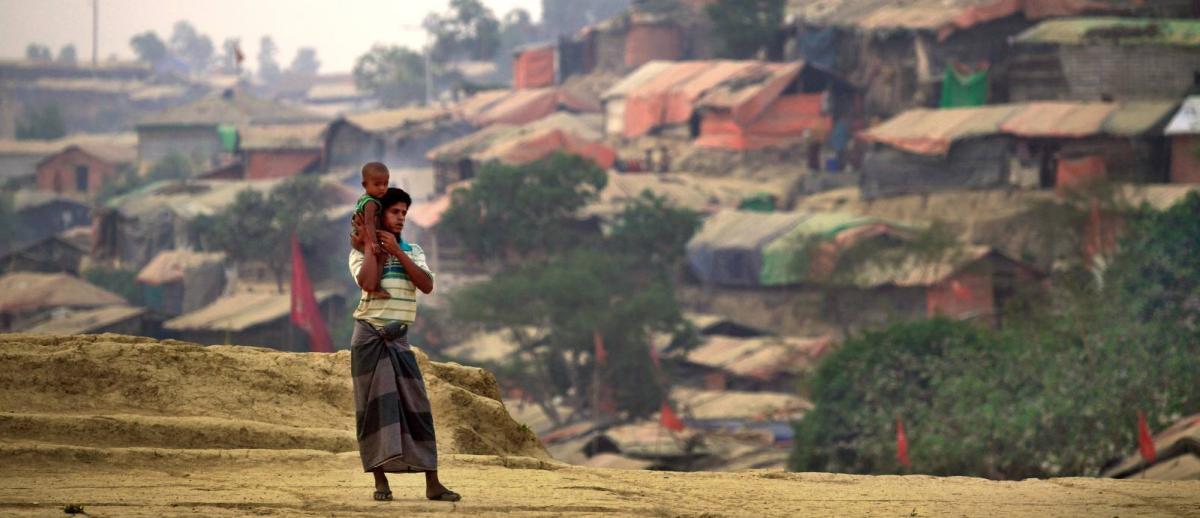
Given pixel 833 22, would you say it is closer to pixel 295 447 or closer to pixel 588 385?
pixel 588 385

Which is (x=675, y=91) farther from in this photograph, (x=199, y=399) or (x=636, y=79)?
(x=199, y=399)

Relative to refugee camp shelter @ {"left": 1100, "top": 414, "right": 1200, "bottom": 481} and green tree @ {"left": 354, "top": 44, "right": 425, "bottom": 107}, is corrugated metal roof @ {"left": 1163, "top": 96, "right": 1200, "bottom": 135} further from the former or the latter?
green tree @ {"left": 354, "top": 44, "right": 425, "bottom": 107}

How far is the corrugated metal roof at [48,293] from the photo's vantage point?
43406 millimetres

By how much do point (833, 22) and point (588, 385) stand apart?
1986 centimetres

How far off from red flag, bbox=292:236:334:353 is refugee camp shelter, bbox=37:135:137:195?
36.1 m

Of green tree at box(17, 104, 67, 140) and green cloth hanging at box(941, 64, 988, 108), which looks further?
green tree at box(17, 104, 67, 140)

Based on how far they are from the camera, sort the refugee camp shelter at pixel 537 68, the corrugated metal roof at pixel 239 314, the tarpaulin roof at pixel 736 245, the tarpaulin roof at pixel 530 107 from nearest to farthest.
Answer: the corrugated metal roof at pixel 239 314 → the tarpaulin roof at pixel 736 245 → the tarpaulin roof at pixel 530 107 → the refugee camp shelter at pixel 537 68

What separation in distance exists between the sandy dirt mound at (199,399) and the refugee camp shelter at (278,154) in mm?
52583

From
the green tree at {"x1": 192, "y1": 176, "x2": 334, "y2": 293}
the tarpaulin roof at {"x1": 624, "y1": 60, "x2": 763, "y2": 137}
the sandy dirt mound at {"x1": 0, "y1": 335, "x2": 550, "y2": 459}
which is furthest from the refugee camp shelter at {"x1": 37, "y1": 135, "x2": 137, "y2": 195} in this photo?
the sandy dirt mound at {"x1": 0, "y1": 335, "x2": 550, "y2": 459}

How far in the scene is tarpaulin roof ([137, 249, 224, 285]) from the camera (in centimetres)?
4884

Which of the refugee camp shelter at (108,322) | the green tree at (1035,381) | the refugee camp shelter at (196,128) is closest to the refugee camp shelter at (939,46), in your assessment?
the green tree at (1035,381)

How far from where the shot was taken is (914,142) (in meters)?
40.7

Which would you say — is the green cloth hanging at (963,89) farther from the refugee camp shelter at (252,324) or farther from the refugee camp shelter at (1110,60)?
the refugee camp shelter at (252,324)

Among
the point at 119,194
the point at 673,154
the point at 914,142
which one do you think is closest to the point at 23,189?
the point at 119,194
